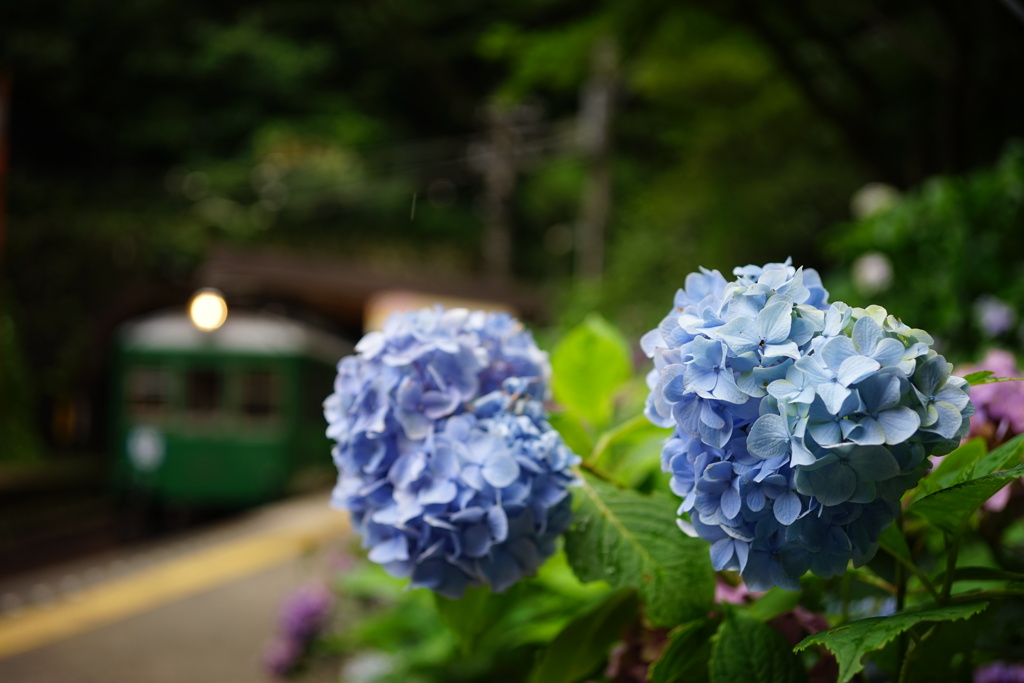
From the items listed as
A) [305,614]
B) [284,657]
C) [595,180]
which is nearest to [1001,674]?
[305,614]

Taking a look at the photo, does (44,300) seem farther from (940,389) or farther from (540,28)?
(940,389)

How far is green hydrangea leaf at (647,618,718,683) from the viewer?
28.4 inches

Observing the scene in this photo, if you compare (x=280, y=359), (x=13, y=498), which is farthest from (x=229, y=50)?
(x=13, y=498)

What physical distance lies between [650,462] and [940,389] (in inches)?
16.9

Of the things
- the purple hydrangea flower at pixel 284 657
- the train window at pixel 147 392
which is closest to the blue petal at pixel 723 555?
the purple hydrangea flower at pixel 284 657

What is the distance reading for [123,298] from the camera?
15.8 meters

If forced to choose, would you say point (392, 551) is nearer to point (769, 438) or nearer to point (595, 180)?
point (769, 438)

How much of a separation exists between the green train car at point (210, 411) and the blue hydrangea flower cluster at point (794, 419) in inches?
429

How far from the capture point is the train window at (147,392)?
1116cm

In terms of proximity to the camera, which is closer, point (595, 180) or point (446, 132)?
point (595, 180)

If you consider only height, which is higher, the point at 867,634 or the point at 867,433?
the point at 867,433

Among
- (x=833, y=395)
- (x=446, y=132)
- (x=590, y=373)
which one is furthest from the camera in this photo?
(x=446, y=132)

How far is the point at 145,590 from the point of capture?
5426 millimetres

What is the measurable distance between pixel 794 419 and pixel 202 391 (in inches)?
451
